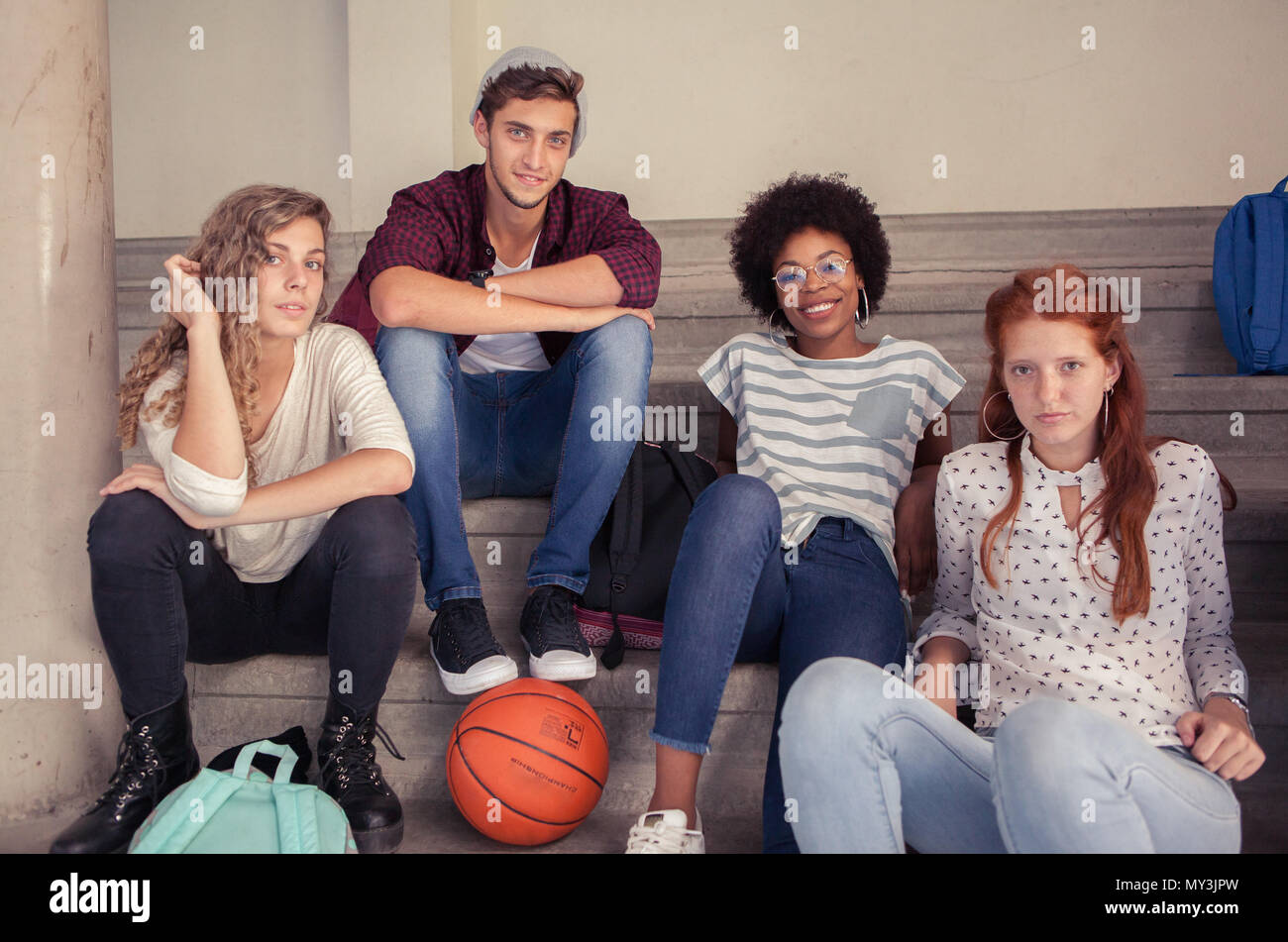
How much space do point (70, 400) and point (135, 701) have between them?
0.60m

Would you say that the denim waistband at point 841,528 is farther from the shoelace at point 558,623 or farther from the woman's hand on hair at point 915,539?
the shoelace at point 558,623

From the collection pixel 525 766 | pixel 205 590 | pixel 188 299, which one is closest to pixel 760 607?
pixel 525 766

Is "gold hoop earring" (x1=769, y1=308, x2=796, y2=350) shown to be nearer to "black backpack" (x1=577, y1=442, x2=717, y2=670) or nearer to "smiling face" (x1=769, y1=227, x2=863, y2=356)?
"smiling face" (x1=769, y1=227, x2=863, y2=356)

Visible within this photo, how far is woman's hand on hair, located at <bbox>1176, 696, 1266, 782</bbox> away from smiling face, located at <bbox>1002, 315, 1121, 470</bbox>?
1.41 ft

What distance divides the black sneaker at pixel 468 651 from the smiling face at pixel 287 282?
586 mm

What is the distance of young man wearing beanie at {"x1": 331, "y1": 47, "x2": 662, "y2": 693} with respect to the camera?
1.83 meters

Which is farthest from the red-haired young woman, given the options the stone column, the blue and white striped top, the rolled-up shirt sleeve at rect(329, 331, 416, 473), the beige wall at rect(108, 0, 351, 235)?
the beige wall at rect(108, 0, 351, 235)

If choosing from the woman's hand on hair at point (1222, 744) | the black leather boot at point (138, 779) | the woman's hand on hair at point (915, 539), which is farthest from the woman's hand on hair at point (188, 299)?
the woman's hand on hair at point (1222, 744)

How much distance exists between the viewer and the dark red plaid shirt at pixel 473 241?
2.00m

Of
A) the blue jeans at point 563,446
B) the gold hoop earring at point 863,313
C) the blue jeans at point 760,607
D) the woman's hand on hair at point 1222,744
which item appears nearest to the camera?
the woman's hand on hair at point 1222,744

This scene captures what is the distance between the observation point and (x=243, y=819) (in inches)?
55.4

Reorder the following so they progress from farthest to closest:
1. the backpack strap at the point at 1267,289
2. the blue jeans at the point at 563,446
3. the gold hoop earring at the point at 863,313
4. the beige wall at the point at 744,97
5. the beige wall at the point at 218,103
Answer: the beige wall at the point at 218,103 < the beige wall at the point at 744,97 < the backpack strap at the point at 1267,289 < the gold hoop earring at the point at 863,313 < the blue jeans at the point at 563,446

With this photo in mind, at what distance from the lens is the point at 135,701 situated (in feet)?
5.33

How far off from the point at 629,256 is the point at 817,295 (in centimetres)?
40
